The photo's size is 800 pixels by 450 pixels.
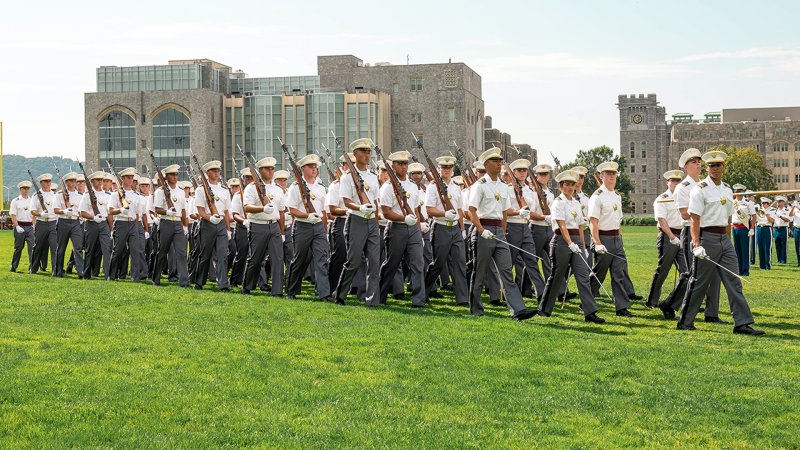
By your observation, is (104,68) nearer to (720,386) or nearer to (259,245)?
(259,245)

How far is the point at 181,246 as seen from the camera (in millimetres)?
18344

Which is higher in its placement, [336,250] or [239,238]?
[239,238]

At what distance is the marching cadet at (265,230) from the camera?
16016 millimetres

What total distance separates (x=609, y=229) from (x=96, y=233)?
1074 centimetres

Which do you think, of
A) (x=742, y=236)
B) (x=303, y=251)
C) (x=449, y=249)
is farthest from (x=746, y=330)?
(x=742, y=236)

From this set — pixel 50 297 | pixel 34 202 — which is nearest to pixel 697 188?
pixel 50 297

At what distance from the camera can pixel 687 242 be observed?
1300 cm

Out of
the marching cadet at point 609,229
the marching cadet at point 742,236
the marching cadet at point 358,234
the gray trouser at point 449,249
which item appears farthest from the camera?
the marching cadet at point 742,236

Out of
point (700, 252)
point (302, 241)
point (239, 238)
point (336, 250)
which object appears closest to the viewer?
point (700, 252)

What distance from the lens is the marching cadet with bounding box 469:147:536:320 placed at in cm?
1307

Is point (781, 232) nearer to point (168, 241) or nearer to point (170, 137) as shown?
point (168, 241)

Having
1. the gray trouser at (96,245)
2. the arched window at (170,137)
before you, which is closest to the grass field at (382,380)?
the gray trouser at (96,245)

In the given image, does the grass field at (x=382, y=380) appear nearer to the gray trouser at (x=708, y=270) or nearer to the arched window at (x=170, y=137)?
the gray trouser at (x=708, y=270)

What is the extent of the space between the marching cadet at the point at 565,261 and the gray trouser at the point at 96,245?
10.2 metres
